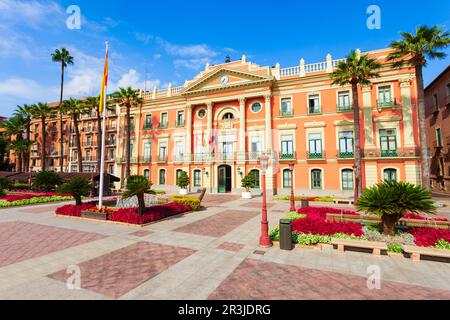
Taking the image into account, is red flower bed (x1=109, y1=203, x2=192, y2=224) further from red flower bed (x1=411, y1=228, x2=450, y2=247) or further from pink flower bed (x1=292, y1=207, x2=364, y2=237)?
red flower bed (x1=411, y1=228, x2=450, y2=247)

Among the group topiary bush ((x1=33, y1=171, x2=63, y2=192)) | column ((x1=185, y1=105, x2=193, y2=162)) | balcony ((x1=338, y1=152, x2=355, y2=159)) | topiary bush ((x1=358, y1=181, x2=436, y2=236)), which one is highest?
column ((x1=185, y1=105, x2=193, y2=162))

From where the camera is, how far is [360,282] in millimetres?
5863

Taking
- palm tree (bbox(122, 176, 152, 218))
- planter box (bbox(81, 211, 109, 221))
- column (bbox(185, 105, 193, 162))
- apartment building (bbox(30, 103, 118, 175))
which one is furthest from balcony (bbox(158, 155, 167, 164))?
palm tree (bbox(122, 176, 152, 218))

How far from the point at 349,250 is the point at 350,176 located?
19.3m

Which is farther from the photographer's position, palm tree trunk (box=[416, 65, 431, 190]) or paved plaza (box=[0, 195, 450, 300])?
palm tree trunk (box=[416, 65, 431, 190])

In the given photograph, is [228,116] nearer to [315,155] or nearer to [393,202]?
[315,155]

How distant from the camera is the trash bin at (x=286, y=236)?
8.40 m

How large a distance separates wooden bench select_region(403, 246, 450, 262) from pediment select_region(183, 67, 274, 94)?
24.3 meters

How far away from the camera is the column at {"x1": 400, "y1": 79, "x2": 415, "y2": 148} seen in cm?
2328

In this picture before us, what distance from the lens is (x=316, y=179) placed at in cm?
2666

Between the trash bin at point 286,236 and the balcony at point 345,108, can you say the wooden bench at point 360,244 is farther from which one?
the balcony at point 345,108

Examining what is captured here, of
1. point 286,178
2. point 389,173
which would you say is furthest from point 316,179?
point 389,173

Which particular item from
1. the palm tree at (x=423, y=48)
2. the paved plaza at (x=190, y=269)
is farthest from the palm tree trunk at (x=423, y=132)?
the paved plaza at (x=190, y=269)
